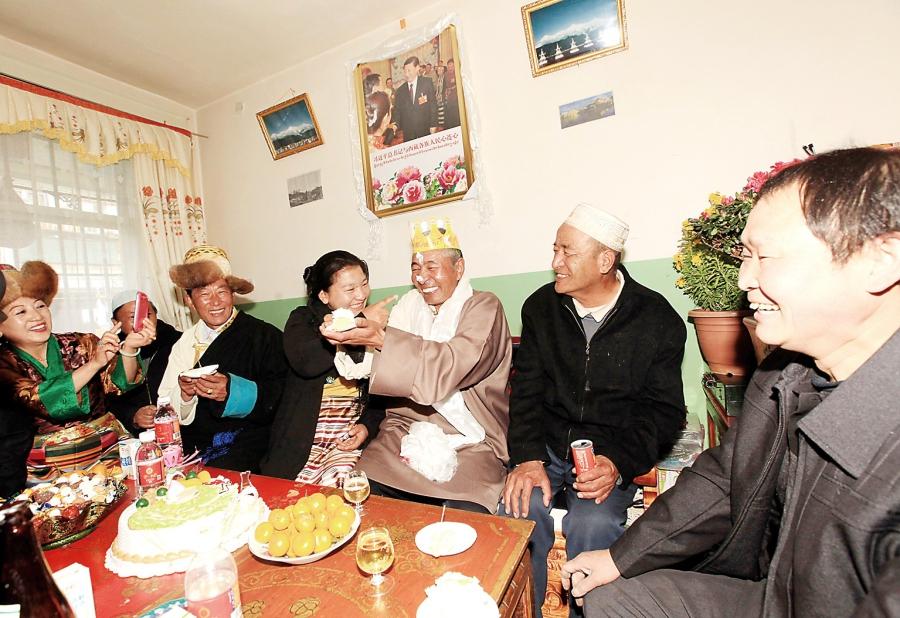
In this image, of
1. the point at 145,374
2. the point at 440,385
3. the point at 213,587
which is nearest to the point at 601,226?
the point at 440,385

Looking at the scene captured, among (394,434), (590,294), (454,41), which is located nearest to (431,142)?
(454,41)

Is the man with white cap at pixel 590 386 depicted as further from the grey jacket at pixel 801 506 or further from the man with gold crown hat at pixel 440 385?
the grey jacket at pixel 801 506

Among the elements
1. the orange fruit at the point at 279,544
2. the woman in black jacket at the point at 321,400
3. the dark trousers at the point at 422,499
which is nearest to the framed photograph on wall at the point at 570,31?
the woman in black jacket at the point at 321,400

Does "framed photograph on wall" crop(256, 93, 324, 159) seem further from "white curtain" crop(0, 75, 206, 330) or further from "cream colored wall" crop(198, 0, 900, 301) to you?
"white curtain" crop(0, 75, 206, 330)

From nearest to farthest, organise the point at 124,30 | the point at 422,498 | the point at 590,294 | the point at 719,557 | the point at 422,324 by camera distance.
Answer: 1. the point at 719,557
2. the point at 422,498
3. the point at 590,294
4. the point at 422,324
5. the point at 124,30

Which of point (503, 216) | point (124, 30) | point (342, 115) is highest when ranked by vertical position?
point (124, 30)

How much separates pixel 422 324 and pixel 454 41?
216cm

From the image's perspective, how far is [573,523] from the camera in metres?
1.94

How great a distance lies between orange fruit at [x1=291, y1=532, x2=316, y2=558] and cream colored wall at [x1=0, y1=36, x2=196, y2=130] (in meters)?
4.47

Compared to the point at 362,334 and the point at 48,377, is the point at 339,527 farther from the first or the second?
the point at 48,377

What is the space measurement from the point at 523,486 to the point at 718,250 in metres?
1.51

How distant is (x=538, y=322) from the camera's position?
2.54m

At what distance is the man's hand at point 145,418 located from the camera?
2941 mm

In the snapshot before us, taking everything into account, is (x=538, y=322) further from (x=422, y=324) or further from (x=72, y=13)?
(x=72, y=13)
